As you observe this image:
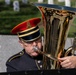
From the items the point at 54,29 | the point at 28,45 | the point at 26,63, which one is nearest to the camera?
the point at 54,29

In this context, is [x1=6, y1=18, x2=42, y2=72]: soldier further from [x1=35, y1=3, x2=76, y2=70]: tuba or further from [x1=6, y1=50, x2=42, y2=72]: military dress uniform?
[x1=35, y1=3, x2=76, y2=70]: tuba

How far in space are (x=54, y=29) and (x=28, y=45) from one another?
32cm

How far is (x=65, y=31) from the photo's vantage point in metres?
3.16

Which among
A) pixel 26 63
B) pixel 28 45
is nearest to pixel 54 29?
pixel 28 45

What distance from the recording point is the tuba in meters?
3.05

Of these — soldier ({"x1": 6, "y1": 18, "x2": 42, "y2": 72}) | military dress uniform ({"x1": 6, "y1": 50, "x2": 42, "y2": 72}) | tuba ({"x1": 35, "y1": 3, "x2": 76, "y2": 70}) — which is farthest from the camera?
military dress uniform ({"x1": 6, "y1": 50, "x2": 42, "y2": 72})

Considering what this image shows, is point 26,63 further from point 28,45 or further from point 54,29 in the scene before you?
point 54,29

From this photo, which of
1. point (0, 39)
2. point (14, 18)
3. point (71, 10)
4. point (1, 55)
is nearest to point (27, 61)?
point (71, 10)

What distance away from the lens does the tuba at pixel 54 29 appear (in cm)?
305

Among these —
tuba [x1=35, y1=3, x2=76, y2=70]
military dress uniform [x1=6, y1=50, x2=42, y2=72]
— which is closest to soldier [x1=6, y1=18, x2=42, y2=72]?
military dress uniform [x1=6, y1=50, x2=42, y2=72]

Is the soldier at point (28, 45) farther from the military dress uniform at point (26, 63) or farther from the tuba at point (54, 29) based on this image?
the tuba at point (54, 29)

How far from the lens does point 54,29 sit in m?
3.21

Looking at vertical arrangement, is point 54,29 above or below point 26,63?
above

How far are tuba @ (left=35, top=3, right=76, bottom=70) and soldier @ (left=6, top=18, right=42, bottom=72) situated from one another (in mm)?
134
